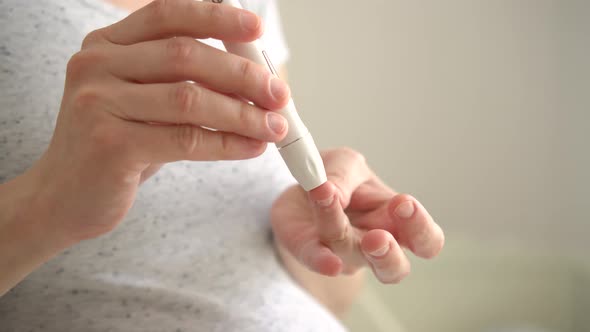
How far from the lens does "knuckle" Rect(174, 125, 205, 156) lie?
245 millimetres

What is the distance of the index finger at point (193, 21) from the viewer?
244 mm

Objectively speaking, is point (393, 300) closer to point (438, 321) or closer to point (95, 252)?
point (438, 321)

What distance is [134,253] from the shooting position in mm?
387

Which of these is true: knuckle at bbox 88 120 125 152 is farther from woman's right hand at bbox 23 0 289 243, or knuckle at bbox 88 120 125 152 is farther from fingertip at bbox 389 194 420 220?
fingertip at bbox 389 194 420 220

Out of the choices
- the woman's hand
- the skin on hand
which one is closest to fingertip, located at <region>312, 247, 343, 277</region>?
the woman's hand

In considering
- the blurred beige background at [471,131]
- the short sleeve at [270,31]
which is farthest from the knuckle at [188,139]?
the blurred beige background at [471,131]

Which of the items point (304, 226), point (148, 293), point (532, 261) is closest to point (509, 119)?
point (532, 261)

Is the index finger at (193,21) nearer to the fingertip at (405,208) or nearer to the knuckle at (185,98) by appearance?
the knuckle at (185,98)

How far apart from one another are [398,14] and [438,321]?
62cm

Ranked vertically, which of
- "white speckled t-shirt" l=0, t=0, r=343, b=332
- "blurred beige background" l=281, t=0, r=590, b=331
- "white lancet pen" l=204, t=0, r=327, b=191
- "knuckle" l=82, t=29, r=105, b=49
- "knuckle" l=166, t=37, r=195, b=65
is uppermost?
"knuckle" l=166, t=37, r=195, b=65

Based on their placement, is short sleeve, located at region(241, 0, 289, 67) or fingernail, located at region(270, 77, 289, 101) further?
short sleeve, located at region(241, 0, 289, 67)

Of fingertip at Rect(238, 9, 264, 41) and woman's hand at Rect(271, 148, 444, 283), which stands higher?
fingertip at Rect(238, 9, 264, 41)

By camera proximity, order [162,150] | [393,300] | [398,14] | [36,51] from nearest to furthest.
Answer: [162,150]
[36,51]
[398,14]
[393,300]

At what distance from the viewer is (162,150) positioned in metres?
0.25
